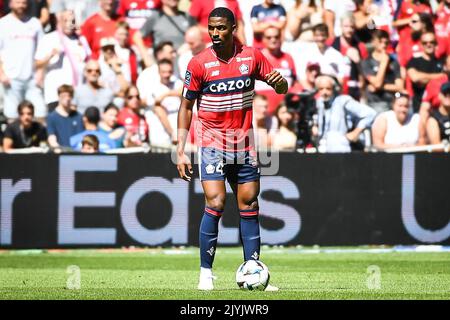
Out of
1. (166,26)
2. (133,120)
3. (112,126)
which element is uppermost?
(166,26)

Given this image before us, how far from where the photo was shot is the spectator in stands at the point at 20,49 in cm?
1741

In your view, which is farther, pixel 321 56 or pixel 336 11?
pixel 336 11

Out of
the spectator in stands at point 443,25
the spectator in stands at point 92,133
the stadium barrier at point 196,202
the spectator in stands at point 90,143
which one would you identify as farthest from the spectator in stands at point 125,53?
the spectator in stands at point 443,25

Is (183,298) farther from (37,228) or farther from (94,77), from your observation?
(94,77)

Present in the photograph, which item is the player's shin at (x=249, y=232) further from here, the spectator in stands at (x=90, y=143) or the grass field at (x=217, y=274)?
the spectator in stands at (x=90, y=143)

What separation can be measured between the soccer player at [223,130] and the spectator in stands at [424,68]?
810cm

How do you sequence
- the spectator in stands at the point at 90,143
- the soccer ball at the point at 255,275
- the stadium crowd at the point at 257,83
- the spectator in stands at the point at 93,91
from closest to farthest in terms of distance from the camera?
the soccer ball at the point at 255,275
the spectator in stands at the point at 90,143
the stadium crowd at the point at 257,83
the spectator in stands at the point at 93,91

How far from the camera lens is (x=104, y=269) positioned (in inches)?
526

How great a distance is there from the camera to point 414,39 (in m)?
18.2

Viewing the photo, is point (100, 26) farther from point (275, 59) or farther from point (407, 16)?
point (407, 16)

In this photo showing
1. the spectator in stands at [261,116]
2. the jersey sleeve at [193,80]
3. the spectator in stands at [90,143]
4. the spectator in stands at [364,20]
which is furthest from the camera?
the spectator in stands at [364,20]

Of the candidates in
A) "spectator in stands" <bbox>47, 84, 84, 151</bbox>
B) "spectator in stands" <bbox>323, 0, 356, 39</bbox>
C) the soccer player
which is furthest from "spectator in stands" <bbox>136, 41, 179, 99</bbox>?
the soccer player

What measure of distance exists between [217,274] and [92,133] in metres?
5.08

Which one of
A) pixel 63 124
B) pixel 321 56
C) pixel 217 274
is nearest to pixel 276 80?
pixel 217 274
